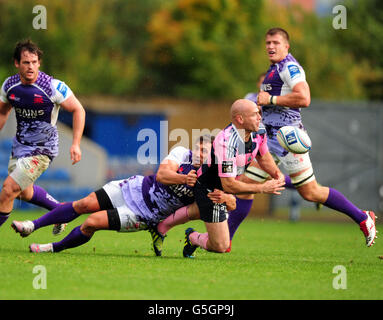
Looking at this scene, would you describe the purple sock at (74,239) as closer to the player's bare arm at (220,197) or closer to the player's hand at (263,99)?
the player's bare arm at (220,197)

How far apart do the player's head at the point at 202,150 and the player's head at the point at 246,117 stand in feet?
1.34

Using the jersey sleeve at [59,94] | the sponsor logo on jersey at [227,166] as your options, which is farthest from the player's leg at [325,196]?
the jersey sleeve at [59,94]

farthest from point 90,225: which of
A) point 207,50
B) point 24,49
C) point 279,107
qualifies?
point 207,50

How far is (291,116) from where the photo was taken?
358 inches

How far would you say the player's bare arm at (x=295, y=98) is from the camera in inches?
342

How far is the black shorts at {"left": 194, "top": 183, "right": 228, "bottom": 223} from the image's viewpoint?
7961mm

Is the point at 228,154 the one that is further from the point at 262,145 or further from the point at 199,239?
the point at 199,239

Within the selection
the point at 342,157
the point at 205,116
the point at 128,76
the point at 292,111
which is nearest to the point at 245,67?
the point at 128,76

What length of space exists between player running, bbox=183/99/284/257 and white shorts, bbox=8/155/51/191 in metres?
1.89

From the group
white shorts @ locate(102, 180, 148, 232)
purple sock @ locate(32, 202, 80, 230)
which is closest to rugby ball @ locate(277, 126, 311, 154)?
white shorts @ locate(102, 180, 148, 232)

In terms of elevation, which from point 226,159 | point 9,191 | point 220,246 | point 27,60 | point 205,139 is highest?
point 27,60

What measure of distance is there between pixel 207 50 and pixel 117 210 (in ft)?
87.0

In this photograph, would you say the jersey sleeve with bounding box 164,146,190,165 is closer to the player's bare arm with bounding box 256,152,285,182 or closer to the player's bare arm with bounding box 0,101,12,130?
the player's bare arm with bounding box 256,152,285,182

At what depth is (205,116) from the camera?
23.7 metres
